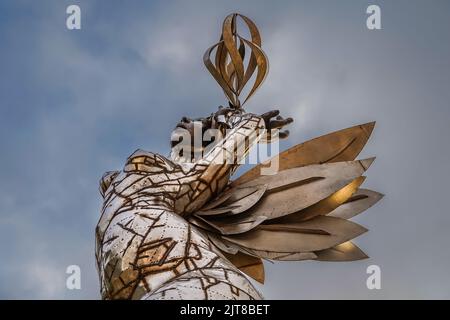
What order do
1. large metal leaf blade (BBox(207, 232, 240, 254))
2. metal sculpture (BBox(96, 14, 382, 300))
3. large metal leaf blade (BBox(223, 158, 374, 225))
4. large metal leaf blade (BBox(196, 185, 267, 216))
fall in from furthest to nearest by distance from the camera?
large metal leaf blade (BBox(223, 158, 374, 225)), large metal leaf blade (BBox(196, 185, 267, 216)), large metal leaf blade (BBox(207, 232, 240, 254)), metal sculpture (BBox(96, 14, 382, 300))

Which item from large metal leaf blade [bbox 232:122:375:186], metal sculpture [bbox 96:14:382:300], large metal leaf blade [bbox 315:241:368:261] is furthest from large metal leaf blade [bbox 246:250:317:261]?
large metal leaf blade [bbox 232:122:375:186]

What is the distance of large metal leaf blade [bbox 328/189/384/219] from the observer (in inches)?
294

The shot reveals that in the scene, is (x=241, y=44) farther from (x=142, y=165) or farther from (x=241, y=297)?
(x=241, y=297)

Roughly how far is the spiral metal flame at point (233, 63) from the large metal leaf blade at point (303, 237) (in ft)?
4.38

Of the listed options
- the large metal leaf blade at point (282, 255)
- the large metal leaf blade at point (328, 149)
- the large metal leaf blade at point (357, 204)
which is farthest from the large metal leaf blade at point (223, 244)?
the large metal leaf blade at point (357, 204)

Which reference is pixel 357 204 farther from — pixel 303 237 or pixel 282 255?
pixel 282 255

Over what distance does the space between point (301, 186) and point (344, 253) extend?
642 millimetres

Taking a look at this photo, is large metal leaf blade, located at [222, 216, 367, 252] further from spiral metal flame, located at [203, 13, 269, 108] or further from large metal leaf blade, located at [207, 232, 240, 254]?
spiral metal flame, located at [203, 13, 269, 108]

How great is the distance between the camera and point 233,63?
7738 millimetres

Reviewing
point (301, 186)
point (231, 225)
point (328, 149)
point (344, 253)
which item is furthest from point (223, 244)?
point (328, 149)

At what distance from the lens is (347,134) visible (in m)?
7.59
